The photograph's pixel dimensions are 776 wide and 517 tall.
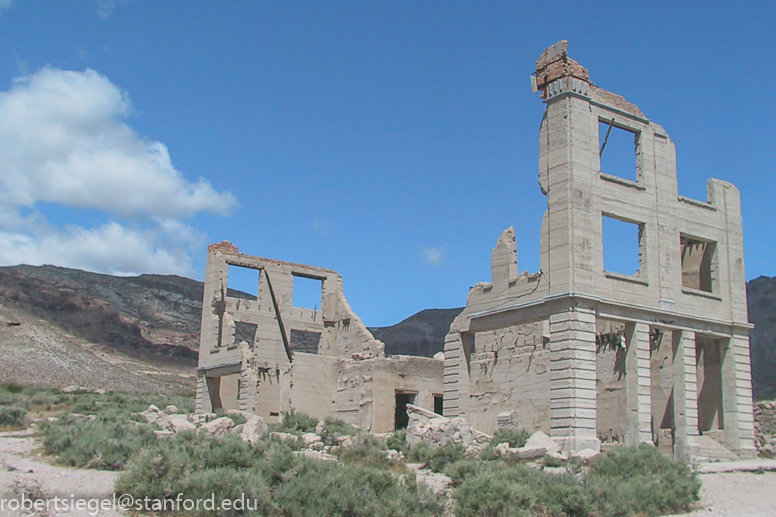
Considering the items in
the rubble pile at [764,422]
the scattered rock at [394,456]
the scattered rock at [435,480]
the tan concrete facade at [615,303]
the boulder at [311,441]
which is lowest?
the scattered rock at [435,480]

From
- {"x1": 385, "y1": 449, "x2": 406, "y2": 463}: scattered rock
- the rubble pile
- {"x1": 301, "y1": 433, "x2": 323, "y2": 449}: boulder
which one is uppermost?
the rubble pile

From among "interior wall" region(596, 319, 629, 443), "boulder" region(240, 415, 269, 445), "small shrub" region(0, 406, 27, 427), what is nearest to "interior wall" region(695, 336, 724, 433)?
"interior wall" region(596, 319, 629, 443)

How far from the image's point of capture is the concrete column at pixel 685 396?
21.6 m

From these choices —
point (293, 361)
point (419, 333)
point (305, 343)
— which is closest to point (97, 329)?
point (305, 343)

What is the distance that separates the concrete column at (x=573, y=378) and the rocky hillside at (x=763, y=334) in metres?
39.2

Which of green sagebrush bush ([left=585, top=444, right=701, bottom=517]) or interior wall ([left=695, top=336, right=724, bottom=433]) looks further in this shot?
interior wall ([left=695, top=336, right=724, bottom=433])

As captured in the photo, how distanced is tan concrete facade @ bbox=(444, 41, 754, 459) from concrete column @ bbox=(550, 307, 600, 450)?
0.04m

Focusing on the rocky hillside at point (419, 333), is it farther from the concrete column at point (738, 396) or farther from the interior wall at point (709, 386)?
the concrete column at point (738, 396)

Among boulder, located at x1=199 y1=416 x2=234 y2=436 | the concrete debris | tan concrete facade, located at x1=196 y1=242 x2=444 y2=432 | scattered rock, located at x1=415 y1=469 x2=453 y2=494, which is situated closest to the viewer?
scattered rock, located at x1=415 y1=469 x2=453 y2=494

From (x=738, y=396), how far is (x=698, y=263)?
4400 millimetres

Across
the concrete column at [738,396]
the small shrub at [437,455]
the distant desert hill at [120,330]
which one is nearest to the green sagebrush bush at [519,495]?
the small shrub at [437,455]

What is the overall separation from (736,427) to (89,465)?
1821 cm

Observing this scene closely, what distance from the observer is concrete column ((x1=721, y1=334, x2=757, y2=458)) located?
2319 cm

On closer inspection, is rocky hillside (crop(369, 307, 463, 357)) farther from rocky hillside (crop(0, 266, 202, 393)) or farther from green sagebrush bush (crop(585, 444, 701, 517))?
green sagebrush bush (crop(585, 444, 701, 517))
